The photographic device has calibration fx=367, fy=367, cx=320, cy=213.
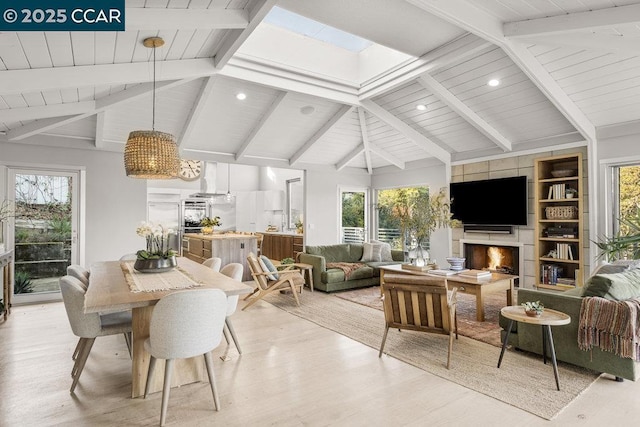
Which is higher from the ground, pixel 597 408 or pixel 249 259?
pixel 249 259

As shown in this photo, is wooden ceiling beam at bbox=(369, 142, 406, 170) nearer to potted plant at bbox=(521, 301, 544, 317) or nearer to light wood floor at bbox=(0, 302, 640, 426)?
light wood floor at bbox=(0, 302, 640, 426)

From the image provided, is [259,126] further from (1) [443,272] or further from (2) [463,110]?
(1) [443,272]

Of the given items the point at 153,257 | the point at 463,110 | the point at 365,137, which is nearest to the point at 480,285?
the point at 463,110

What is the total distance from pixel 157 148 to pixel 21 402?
6.92 feet

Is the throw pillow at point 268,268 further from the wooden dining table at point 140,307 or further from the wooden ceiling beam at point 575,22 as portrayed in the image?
the wooden ceiling beam at point 575,22

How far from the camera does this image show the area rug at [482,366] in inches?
102

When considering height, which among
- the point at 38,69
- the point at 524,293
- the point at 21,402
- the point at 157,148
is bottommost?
the point at 21,402

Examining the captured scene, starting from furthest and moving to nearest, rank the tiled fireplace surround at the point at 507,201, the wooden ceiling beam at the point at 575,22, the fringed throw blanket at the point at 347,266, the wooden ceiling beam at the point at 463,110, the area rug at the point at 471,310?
1. the fringed throw blanket at the point at 347,266
2. the tiled fireplace surround at the point at 507,201
3. the wooden ceiling beam at the point at 463,110
4. the area rug at the point at 471,310
5. the wooden ceiling beam at the point at 575,22

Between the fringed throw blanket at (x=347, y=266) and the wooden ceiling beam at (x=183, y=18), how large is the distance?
4103mm

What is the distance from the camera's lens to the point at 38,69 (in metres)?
3.22

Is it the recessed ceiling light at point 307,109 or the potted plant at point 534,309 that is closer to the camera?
the potted plant at point 534,309

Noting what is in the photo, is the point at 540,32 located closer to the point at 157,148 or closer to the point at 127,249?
the point at 157,148

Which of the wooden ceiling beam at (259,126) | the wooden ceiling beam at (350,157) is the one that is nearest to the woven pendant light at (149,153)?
the wooden ceiling beam at (259,126)

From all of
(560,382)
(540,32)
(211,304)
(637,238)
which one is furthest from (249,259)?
(637,238)
